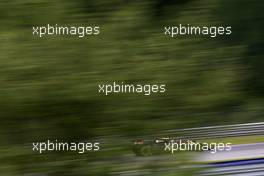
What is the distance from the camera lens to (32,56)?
11.5 feet

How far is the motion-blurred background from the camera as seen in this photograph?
11.5 feet

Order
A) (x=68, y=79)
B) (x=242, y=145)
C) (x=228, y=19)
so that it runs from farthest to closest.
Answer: (x=228, y=19) < (x=242, y=145) < (x=68, y=79)

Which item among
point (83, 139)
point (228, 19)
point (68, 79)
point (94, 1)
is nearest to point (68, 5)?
point (94, 1)

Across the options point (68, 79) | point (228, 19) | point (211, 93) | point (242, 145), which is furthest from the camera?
point (228, 19)

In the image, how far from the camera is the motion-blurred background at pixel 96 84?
11.5 ft

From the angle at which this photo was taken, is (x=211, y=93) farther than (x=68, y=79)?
Yes

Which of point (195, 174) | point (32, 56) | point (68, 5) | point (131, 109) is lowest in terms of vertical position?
point (195, 174)

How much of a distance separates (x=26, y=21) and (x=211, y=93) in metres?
0.98

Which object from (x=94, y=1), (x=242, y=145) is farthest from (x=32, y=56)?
(x=242, y=145)

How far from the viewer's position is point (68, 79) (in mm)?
3516

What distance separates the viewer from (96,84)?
11.6 feet

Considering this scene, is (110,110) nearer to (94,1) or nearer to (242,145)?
(94,1)

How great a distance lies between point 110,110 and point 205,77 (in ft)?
1.69

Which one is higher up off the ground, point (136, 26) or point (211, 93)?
point (136, 26)
